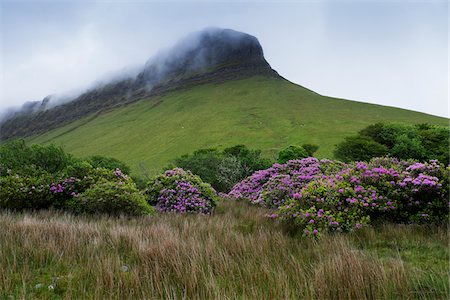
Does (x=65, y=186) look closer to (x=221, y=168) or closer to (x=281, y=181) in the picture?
(x=281, y=181)

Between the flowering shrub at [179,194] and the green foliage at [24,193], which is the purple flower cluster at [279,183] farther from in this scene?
the green foliage at [24,193]

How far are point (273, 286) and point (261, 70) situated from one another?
498 feet

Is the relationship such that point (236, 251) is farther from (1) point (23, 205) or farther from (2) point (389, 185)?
(1) point (23, 205)

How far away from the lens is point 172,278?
3.67m

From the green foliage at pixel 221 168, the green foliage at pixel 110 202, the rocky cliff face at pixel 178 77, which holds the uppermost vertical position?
the rocky cliff face at pixel 178 77

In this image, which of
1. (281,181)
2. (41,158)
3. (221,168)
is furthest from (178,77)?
(281,181)

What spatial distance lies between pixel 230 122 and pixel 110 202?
78.0 metres

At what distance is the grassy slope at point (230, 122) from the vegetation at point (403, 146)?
16829 millimetres

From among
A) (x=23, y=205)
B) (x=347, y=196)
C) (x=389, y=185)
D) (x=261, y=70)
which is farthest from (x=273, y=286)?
(x=261, y=70)

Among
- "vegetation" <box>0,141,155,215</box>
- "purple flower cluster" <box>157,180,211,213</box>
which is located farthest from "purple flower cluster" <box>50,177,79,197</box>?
"purple flower cluster" <box>157,180,211,213</box>

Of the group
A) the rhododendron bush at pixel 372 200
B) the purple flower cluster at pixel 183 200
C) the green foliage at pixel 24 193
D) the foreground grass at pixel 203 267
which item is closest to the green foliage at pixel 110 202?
the green foliage at pixel 24 193

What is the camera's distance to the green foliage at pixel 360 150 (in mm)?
33344

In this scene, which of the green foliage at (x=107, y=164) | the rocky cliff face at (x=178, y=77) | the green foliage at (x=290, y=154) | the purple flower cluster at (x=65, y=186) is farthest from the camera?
the rocky cliff face at (x=178, y=77)

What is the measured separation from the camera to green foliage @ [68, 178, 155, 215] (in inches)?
352
